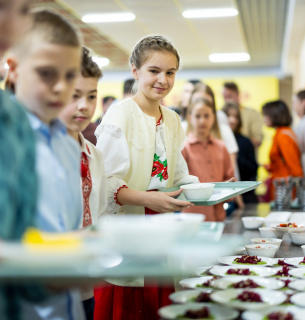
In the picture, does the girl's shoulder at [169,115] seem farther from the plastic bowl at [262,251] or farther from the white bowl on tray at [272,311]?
the white bowl on tray at [272,311]

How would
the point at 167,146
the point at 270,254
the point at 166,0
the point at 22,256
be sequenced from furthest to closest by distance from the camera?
the point at 166,0, the point at 167,146, the point at 270,254, the point at 22,256

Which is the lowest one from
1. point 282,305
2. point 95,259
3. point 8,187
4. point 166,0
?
point 282,305

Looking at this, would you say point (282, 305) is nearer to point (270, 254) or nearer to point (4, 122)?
point (270, 254)

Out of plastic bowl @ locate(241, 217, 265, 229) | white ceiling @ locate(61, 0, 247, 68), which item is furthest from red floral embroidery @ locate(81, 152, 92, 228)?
white ceiling @ locate(61, 0, 247, 68)

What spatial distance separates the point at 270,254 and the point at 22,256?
118 centimetres

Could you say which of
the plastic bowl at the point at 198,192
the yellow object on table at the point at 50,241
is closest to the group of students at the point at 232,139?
the plastic bowl at the point at 198,192

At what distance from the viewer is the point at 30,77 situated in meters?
0.89

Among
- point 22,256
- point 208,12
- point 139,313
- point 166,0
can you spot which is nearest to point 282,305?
point 22,256

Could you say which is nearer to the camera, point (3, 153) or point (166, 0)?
point (3, 153)

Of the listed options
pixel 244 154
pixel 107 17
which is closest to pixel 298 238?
pixel 244 154

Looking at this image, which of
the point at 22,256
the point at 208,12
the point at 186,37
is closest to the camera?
the point at 22,256

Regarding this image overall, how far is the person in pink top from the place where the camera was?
306 centimetres

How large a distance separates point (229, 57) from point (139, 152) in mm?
7997

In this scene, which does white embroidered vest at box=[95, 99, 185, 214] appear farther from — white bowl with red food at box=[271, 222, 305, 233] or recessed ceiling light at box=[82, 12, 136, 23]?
recessed ceiling light at box=[82, 12, 136, 23]
